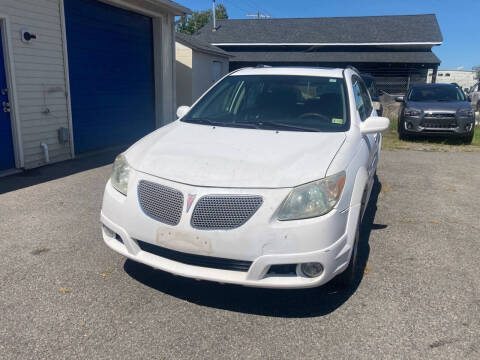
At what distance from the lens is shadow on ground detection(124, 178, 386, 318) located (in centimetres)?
308

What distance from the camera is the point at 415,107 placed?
37.1 feet

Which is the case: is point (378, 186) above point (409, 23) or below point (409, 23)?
below

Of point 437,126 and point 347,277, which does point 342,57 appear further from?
point 347,277

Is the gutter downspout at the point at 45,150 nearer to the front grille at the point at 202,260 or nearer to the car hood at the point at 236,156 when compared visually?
the car hood at the point at 236,156

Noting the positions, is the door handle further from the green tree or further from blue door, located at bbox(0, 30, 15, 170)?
the green tree

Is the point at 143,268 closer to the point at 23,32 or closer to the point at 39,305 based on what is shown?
the point at 39,305

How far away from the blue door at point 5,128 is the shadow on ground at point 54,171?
0.29 m

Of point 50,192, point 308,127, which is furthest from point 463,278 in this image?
point 50,192

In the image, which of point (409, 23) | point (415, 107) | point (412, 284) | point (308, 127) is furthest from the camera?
point (409, 23)

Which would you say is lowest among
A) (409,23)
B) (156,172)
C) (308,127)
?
(156,172)

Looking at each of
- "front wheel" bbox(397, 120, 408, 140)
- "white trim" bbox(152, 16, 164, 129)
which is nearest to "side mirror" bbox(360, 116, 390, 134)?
"front wheel" bbox(397, 120, 408, 140)

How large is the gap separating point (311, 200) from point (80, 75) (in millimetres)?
7200

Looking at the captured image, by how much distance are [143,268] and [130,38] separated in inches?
319

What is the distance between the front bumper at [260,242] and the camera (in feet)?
8.76
